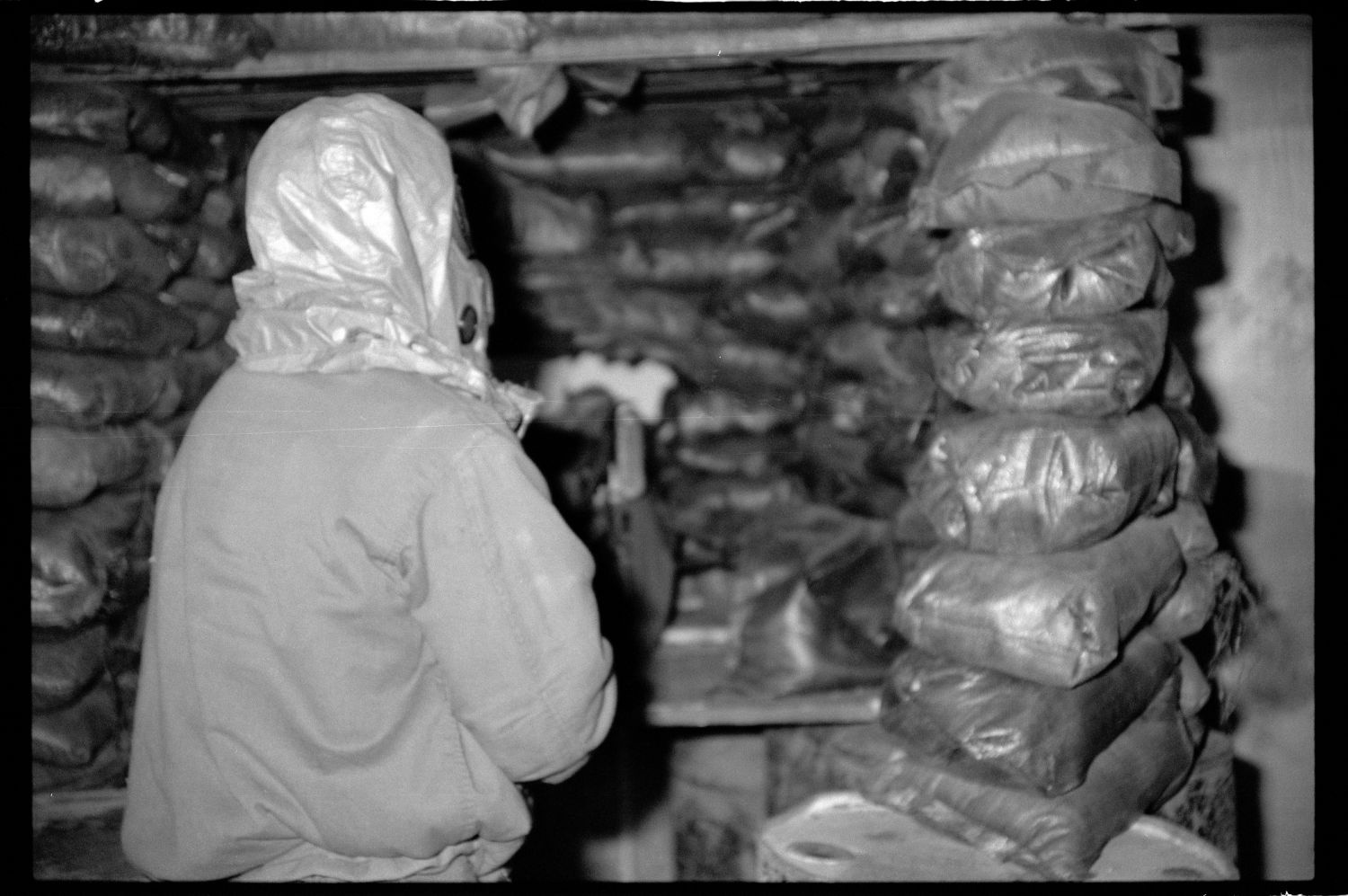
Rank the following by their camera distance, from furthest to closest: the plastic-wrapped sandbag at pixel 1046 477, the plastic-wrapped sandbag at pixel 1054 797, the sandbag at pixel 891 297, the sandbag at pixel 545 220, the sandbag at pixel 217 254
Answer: the sandbag at pixel 545 220 → the sandbag at pixel 217 254 → the sandbag at pixel 891 297 → the plastic-wrapped sandbag at pixel 1046 477 → the plastic-wrapped sandbag at pixel 1054 797

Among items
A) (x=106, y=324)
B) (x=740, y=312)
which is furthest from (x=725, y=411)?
(x=106, y=324)

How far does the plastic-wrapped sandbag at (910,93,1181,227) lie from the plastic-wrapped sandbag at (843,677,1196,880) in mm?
945

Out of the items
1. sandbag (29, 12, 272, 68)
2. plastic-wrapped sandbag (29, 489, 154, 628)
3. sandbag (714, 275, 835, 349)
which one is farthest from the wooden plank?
plastic-wrapped sandbag (29, 489, 154, 628)

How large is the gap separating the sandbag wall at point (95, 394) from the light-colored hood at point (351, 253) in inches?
47.8

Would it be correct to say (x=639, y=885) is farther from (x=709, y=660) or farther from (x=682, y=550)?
(x=682, y=550)

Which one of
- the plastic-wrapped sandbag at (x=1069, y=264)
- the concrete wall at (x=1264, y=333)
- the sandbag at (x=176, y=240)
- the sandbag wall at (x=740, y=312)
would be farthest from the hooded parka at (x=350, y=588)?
the concrete wall at (x=1264, y=333)

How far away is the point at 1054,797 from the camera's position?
200 cm

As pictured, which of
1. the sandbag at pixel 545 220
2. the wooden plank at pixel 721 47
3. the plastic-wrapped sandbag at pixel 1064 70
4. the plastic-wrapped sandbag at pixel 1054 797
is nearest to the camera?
the plastic-wrapped sandbag at pixel 1054 797

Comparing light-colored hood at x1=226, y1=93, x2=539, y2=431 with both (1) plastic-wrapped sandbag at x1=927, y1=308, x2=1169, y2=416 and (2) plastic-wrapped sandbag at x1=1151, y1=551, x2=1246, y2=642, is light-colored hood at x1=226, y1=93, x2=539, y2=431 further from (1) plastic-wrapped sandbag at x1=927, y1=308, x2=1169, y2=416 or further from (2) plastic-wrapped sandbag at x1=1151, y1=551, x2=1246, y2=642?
(2) plastic-wrapped sandbag at x1=1151, y1=551, x2=1246, y2=642

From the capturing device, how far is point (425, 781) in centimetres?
155

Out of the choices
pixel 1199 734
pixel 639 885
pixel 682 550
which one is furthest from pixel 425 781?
pixel 682 550

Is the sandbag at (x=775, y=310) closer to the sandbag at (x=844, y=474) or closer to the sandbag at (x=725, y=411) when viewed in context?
the sandbag at (x=725, y=411)

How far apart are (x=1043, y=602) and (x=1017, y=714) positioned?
203 mm

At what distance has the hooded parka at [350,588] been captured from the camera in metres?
1.49
